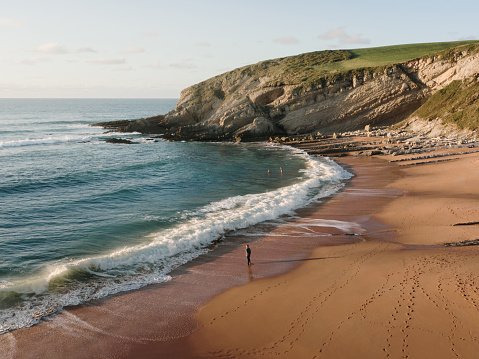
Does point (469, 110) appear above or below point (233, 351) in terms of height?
above

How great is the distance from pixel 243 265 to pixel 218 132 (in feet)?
151

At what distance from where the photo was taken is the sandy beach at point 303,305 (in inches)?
412

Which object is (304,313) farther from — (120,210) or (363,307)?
(120,210)

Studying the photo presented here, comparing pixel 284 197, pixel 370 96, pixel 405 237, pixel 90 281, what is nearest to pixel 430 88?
pixel 370 96

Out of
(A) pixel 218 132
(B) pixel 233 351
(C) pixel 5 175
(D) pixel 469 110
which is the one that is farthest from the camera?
(A) pixel 218 132

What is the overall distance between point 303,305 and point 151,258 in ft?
26.9

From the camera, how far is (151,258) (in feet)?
57.3

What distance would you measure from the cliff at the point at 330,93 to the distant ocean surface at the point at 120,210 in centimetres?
1201

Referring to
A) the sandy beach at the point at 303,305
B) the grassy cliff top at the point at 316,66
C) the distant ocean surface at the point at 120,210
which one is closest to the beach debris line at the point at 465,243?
the sandy beach at the point at 303,305

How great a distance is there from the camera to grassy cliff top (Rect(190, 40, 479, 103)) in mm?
58438

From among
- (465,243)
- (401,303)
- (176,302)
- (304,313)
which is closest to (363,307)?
(401,303)

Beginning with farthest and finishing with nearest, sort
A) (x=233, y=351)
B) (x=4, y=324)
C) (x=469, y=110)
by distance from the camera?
(x=469, y=110)
(x=4, y=324)
(x=233, y=351)

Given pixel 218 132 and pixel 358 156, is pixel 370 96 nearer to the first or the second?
pixel 358 156

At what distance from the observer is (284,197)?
27.0m
